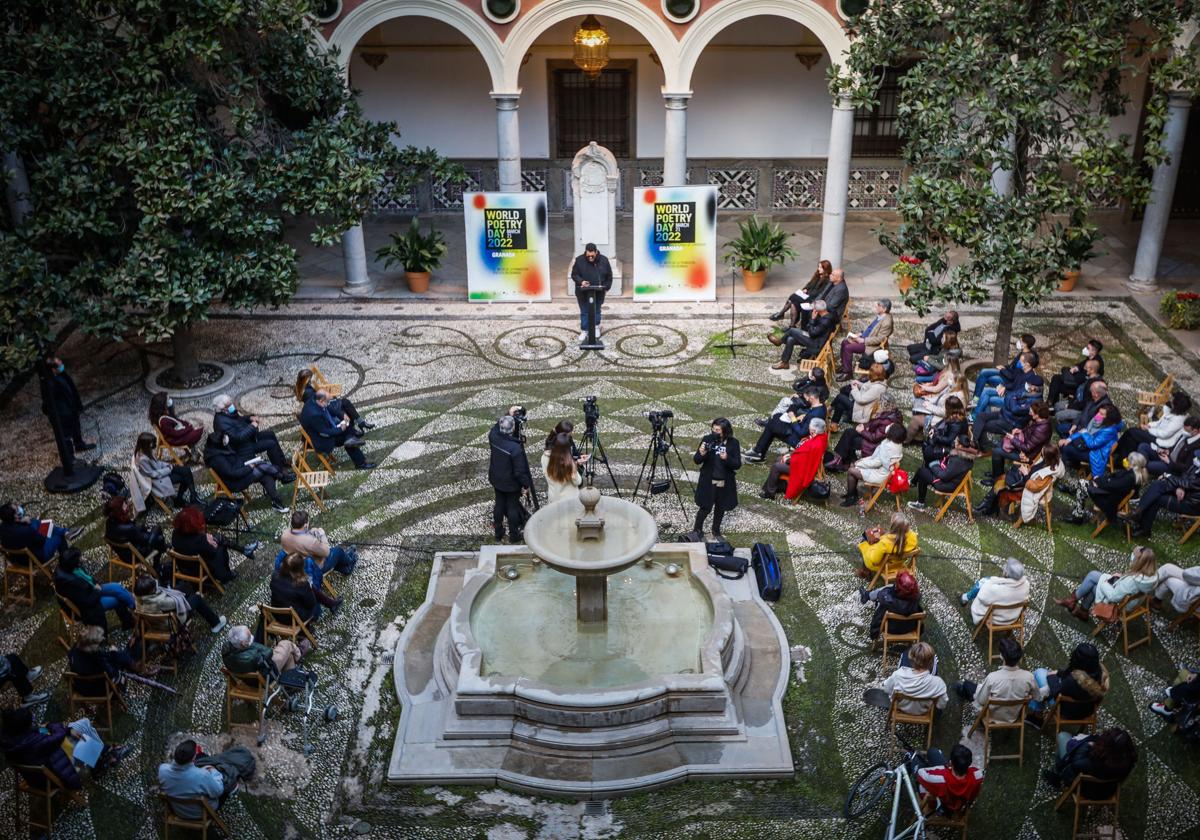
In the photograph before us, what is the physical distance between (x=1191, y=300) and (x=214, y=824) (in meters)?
15.3

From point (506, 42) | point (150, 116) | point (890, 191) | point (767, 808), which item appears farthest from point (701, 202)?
point (767, 808)

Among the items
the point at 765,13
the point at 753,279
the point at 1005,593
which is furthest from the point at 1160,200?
the point at 1005,593

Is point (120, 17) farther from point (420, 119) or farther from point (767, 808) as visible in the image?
point (767, 808)

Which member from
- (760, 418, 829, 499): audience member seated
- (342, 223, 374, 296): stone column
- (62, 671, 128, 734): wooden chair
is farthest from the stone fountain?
(342, 223, 374, 296): stone column

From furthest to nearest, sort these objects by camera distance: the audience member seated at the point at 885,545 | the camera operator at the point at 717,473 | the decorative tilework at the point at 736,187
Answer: the decorative tilework at the point at 736,187 → the camera operator at the point at 717,473 → the audience member seated at the point at 885,545

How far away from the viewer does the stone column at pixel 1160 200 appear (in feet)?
56.0

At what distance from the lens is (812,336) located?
1534 cm

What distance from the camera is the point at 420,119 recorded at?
22391mm

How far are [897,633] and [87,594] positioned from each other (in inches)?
277

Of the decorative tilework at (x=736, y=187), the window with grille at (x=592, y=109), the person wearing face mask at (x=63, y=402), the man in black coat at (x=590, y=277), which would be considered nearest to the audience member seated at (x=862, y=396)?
the man in black coat at (x=590, y=277)

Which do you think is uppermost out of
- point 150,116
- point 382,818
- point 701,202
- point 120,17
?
point 120,17

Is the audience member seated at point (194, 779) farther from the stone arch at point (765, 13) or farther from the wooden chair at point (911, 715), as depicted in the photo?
the stone arch at point (765, 13)

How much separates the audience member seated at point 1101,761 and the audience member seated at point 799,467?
443cm

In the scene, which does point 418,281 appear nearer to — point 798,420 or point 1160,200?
point 798,420
